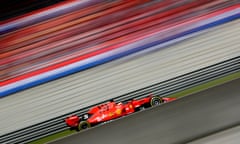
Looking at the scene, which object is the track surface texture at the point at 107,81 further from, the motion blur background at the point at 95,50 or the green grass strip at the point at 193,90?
the green grass strip at the point at 193,90

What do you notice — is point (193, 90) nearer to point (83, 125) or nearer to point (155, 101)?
point (155, 101)

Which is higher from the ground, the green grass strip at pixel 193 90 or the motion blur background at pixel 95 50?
the motion blur background at pixel 95 50

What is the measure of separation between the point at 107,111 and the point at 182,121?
1.49 feet

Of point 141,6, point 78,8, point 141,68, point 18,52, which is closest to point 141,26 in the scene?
point 141,6

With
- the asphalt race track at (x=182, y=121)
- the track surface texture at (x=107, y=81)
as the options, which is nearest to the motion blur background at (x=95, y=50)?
the track surface texture at (x=107, y=81)

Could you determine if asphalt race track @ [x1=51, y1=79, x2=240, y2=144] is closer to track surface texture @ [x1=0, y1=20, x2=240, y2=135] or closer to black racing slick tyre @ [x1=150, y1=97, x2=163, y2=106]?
black racing slick tyre @ [x1=150, y1=97, x2=163, y2=106]

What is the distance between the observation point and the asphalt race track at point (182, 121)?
1.48 m

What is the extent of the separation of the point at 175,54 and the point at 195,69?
0.16m

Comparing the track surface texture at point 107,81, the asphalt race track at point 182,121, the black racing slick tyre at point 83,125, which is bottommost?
the asphalt race track at point 182,121

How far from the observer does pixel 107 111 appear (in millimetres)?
1491

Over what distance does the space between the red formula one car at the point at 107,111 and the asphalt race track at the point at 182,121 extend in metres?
0.04

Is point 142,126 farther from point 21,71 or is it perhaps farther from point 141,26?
point 21,71

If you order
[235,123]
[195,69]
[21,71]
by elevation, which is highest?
[21,71]

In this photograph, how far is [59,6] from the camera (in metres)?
1.51
